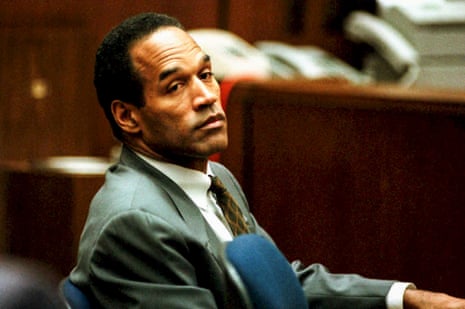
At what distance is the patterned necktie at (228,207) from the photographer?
1698 mm

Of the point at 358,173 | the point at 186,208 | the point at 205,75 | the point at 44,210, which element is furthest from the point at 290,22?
the point at 186,208

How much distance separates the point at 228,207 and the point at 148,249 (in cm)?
31

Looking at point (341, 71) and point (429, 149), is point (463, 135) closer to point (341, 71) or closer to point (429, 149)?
point (429, 149)

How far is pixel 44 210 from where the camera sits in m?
3.33

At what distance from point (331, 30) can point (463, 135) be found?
5.34ft

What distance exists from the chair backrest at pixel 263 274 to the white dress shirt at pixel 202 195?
129mm

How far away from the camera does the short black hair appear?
165cm

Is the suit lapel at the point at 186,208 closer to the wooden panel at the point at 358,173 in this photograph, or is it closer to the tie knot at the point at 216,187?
the tie knot at the point at 216,187

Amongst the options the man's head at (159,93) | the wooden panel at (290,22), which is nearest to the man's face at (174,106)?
the man's head at (159,93)

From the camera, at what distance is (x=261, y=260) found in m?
1.49

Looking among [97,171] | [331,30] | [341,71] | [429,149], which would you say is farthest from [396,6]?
[97,171]

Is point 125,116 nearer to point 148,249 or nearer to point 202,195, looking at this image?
point 202,195

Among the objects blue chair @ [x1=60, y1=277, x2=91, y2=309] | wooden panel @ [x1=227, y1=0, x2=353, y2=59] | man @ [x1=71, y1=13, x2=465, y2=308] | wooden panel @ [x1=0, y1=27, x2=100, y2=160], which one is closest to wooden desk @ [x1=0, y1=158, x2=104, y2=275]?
wooden panel @ [x1=0, y1=27, x2=100, y2=160]

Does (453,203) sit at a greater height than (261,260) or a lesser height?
lesser
